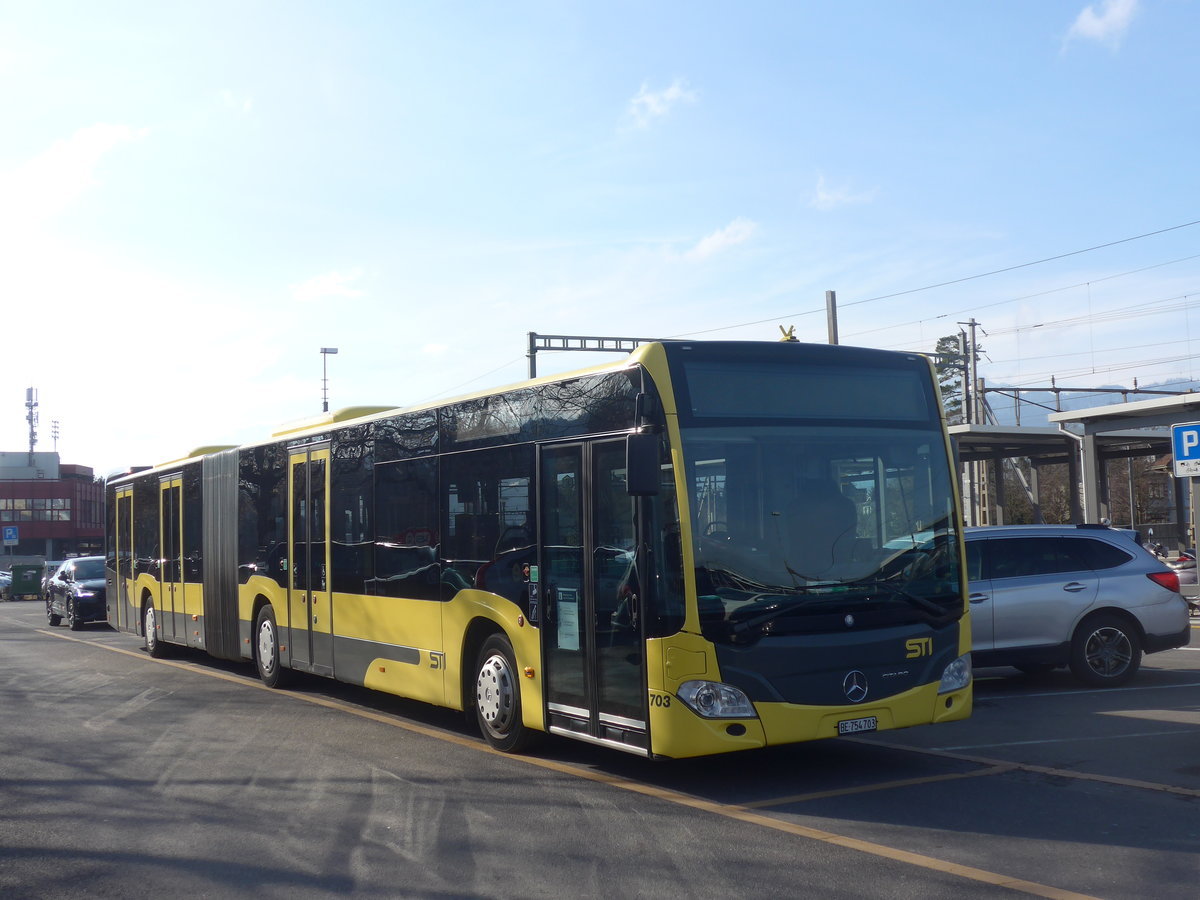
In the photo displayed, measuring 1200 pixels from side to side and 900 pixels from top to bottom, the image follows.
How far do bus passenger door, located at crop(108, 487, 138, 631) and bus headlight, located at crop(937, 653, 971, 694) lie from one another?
52.3ft

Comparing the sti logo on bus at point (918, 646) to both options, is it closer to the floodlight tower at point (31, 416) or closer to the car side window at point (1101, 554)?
the car side window at point (1101, 554)

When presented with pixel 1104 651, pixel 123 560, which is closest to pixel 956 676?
pixel 1104 651

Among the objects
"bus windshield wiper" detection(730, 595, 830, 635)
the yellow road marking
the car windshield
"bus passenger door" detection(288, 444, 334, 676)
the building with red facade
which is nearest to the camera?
the yellow road marking

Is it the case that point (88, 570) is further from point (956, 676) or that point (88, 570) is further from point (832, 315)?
point (956, 676)

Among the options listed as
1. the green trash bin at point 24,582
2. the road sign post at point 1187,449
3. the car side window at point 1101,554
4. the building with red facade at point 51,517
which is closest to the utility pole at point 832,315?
the road sign post at point 1187,449

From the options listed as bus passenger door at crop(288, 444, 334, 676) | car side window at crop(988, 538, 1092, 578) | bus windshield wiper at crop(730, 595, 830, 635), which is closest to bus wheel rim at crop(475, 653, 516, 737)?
bus windshield wiper at crop(730, 595, 830, 635)

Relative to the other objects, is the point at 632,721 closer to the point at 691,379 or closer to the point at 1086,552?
the point at 691,379

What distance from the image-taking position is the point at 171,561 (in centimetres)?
1842

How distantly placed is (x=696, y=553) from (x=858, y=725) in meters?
1.62

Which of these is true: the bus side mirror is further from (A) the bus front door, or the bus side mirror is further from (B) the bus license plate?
(B) the bus license plate

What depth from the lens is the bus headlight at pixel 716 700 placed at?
7523mm

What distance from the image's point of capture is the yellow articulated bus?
762cm

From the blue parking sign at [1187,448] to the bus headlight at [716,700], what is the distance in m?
14.3

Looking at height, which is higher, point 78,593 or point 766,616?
point 766,616
